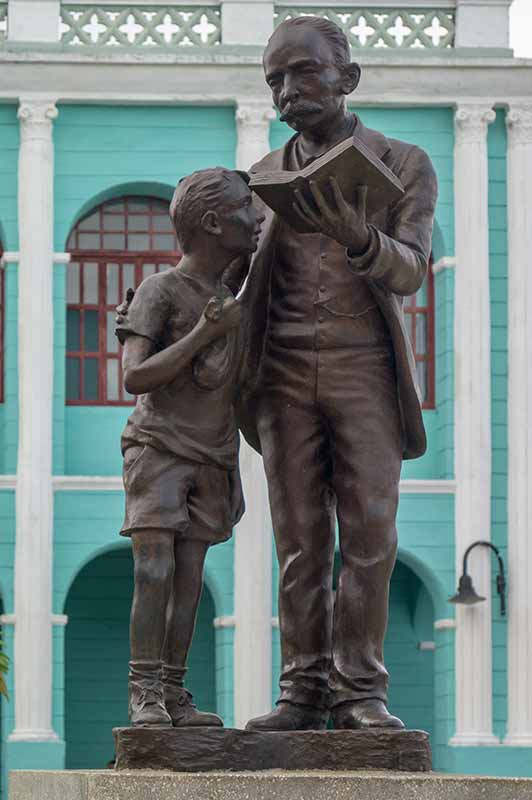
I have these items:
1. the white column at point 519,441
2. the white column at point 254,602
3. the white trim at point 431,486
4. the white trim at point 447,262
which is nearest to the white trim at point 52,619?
the white column at point 254,602

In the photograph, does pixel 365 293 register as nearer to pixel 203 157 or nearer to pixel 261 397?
pixel 261 397

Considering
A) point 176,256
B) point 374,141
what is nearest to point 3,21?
point 176,256

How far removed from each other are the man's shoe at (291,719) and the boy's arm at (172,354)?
1146 mm

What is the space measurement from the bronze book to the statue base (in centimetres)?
164

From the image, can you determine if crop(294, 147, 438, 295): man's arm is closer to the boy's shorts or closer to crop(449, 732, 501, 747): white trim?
the boy's shorts

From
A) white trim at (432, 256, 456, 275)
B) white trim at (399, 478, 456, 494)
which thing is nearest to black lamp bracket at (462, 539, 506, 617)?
white trim at (399, 478, 456, 494)

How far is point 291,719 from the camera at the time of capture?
809 centimetres

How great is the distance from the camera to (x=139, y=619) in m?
7.78

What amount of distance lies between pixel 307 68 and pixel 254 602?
20814mm

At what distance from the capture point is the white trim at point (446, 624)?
28.7 m

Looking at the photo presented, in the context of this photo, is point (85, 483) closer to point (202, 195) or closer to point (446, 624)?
point (446, 624)

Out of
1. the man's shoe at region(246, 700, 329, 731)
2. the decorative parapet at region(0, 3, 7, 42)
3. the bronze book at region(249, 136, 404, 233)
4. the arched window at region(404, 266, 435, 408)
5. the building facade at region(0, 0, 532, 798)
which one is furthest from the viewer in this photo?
the arched window at region(404, 266, 435, 408)

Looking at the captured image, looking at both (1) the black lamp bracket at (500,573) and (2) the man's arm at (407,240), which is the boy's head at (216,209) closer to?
(2) the man's arm at (407,240)

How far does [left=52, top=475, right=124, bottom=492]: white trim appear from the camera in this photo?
28703mm
